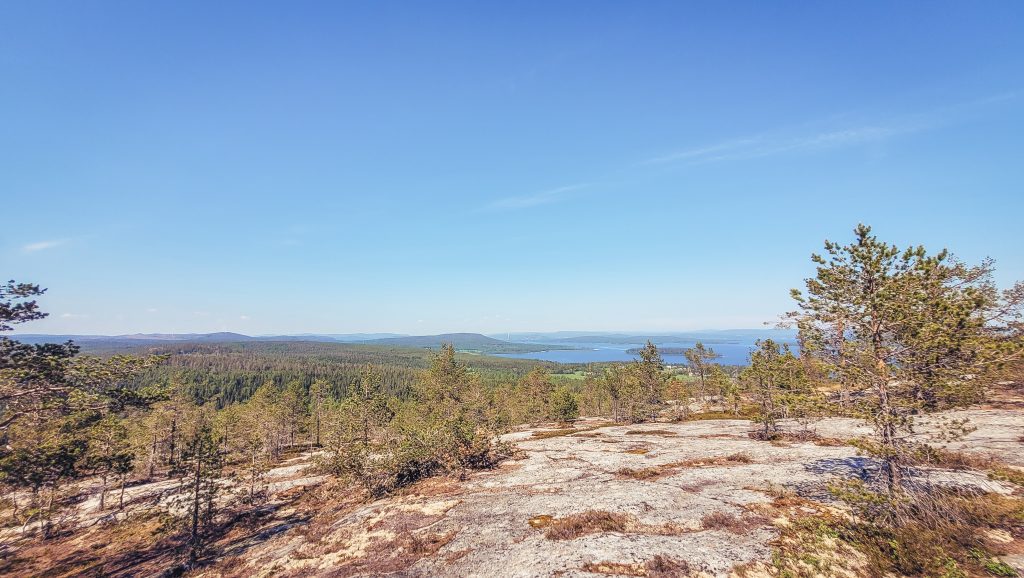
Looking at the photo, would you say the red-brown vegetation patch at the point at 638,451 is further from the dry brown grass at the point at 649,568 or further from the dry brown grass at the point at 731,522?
the dry brown grass at the point at 649,568

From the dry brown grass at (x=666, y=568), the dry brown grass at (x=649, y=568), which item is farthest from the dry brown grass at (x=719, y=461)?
the dry brown grass at (x=649, y=568)

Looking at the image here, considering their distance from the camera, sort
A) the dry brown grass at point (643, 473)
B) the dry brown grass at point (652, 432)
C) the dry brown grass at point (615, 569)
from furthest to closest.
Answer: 1. the dry brown grass at point (652, 432)
2. the dry brown grass at point (643, 473)
3. the dry brown grass at point (615, 569)

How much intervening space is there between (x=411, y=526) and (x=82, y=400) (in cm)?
1564

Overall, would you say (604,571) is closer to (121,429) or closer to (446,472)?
(446,472)

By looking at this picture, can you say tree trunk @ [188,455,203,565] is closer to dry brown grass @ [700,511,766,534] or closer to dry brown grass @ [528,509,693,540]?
dry brown grass @ [528,509,693,540]

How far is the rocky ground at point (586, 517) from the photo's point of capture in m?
12.5

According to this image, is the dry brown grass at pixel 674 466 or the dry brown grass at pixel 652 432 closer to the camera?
the dry brown grass at pixel 674 466

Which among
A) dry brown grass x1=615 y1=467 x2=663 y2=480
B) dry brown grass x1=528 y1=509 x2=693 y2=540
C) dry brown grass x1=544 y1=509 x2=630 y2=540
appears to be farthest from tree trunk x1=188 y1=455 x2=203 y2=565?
dry brown grass x1=615 y1=467 x2=663 y2=480

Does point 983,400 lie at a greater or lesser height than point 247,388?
greater

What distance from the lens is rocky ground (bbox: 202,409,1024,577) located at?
491 inches

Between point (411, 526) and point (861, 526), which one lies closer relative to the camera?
point (861, 526)

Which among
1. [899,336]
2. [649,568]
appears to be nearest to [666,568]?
[649,568]

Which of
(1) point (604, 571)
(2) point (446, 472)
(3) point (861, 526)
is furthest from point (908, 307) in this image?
(2) point (446, 472)

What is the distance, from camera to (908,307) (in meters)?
12.8
